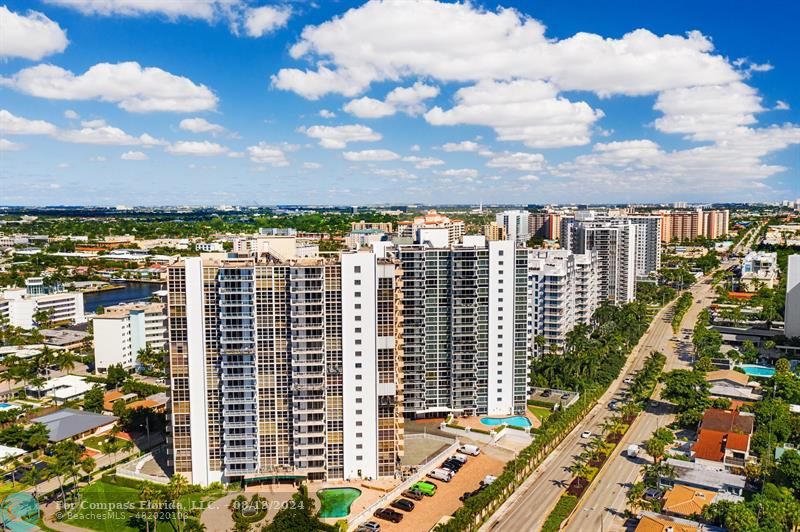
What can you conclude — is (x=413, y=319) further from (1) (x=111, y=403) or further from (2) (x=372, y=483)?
(1) (x=111, y=403)

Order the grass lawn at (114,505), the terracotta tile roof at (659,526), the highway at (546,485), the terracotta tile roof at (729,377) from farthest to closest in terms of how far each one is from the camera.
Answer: the terracotta tile roof at (729,377), the highway at (546,485), the grass lawn at (114,505), the terracotta tile roof at (659,526)

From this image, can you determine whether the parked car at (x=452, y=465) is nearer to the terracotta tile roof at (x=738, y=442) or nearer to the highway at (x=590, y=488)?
the highway at (x=590, y=488)

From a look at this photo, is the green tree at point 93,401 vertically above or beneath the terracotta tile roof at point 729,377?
beneath

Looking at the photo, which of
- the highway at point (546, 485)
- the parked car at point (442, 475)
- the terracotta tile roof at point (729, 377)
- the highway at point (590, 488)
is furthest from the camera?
the terracotta tile roof at point (729, 377)

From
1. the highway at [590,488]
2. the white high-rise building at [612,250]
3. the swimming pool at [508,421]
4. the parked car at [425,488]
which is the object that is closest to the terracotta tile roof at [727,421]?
the highway at [590,488]

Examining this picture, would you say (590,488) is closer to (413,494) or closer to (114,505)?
(413,494)

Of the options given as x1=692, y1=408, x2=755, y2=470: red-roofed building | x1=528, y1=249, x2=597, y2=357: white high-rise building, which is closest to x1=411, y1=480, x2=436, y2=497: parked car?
x1=692, y1=408, x2=755, y2=470: red-roofed building

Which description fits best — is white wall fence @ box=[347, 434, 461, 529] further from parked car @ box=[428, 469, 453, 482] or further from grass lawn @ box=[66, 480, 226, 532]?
grass lawn @ box=[66, 480, 226, 532]
